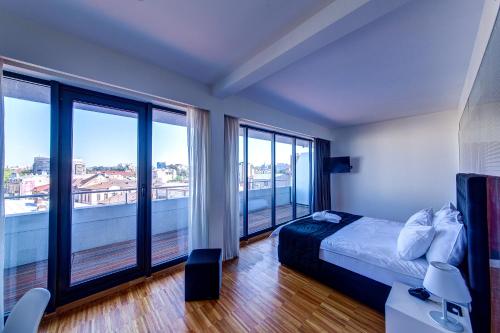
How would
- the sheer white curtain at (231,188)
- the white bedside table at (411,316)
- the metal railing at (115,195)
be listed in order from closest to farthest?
the white bedside table at (411,316) < the metal railing at (115,195) < the sheer white curtain at (231,188)

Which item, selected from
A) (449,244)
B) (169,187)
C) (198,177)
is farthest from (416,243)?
(169,187)

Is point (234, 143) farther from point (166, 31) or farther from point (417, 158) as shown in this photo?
point (417, 158)

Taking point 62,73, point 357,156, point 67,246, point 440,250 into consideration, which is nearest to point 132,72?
point 62,73

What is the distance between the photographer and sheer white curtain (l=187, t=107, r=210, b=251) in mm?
2697

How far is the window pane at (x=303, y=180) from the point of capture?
5.29m

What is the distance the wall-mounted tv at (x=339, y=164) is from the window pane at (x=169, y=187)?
13.2 ft

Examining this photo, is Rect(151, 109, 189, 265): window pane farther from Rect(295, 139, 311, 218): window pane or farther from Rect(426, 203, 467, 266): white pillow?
Rect(295, 139, 311, 218): window pane

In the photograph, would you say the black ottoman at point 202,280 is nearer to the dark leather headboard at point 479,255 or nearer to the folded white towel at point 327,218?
the folded white towel at point 327,218

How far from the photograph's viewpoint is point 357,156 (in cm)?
508

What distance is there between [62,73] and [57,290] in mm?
2130

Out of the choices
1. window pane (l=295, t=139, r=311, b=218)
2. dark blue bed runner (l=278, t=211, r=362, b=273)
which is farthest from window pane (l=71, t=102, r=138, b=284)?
window pane (l=295, t=139, r=311, b=218)

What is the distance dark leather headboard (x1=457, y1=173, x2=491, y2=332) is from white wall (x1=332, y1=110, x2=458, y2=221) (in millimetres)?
3295

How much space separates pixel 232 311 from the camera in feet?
6.37

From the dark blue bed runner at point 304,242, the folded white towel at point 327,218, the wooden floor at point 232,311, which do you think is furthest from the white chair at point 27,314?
the folded white towel at point 327,218
